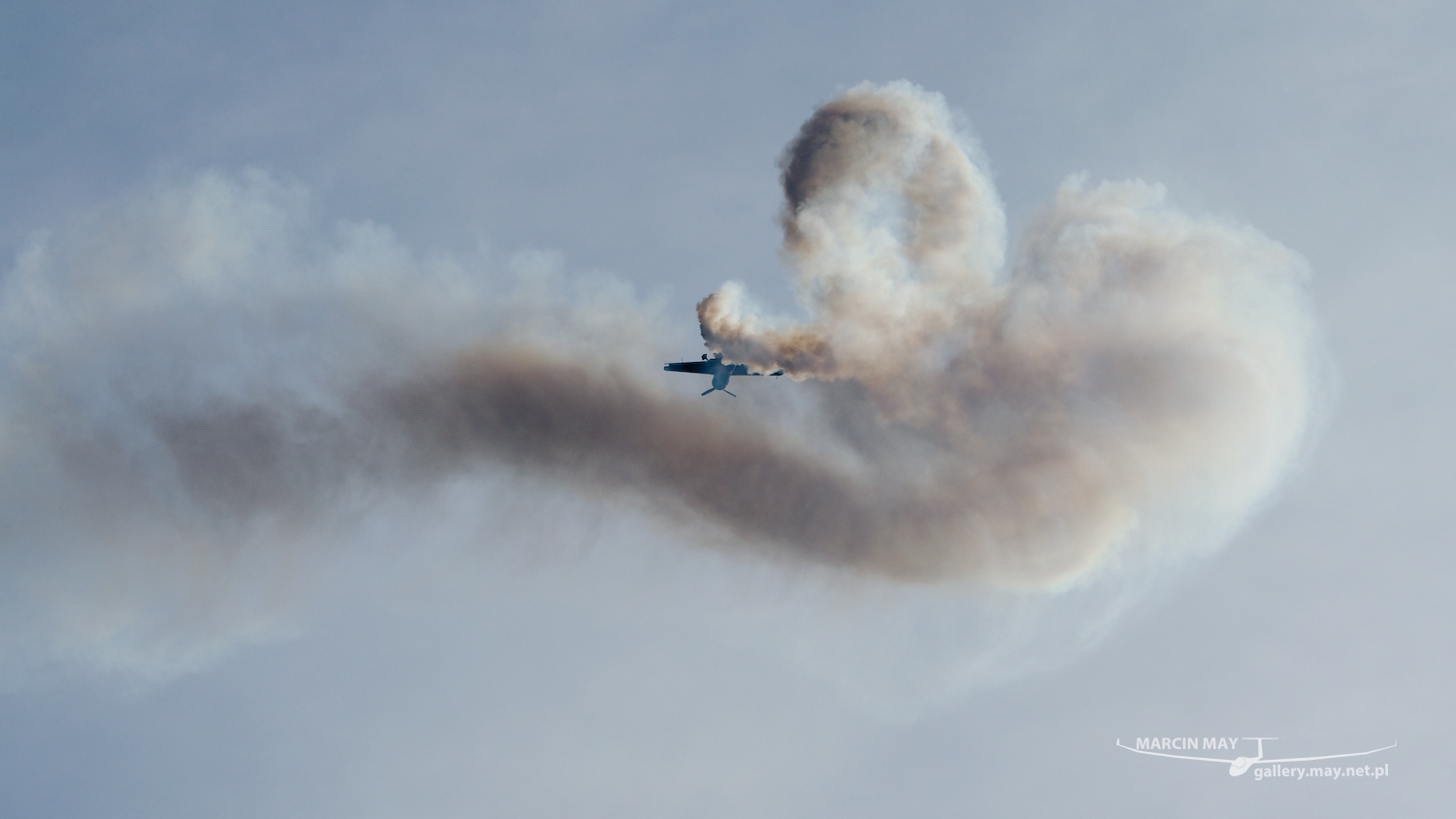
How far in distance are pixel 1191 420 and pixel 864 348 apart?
66.2 feet

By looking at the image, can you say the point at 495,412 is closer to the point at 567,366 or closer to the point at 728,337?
the point at 567,366

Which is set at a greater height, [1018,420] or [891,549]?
[1018,420]

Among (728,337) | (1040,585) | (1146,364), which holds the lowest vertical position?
(1040,585)

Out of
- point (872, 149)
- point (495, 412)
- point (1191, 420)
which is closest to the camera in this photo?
point (872, 149)

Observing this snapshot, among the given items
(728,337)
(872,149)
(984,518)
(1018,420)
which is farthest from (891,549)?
(872,149)

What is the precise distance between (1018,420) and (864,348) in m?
13.4

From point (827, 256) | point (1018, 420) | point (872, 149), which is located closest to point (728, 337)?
point (827, 256)

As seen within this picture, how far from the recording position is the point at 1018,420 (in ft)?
241

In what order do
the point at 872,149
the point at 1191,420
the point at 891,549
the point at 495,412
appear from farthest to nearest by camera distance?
the point at 495,412
the point at 891,549
the point at 1191,420
the point at 872,149

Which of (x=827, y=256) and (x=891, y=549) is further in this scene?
(x=891, y=549)

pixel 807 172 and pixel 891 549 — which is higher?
pixel 807 172

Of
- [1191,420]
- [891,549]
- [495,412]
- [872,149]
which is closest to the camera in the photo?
[872,149]

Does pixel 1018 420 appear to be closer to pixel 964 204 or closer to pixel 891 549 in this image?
pixel 891 549

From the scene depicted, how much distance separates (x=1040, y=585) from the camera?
73.5 meters
